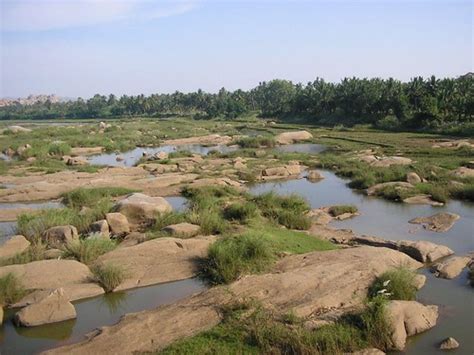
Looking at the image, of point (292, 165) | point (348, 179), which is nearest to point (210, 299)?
point (348, 179)

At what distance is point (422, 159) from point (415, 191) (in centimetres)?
1021

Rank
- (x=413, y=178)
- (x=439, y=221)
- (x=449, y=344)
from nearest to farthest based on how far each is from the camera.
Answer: (x=449, y=344), (x=439, y=221), (x=413, y=178)

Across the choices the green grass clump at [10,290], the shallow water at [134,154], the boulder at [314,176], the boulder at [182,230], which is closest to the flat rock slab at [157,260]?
the boulder at [182,230]

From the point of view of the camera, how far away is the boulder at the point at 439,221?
16.2 meters

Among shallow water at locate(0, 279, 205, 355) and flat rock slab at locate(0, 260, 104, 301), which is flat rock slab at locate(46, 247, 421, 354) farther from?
flat rock slab at locate(0, 260, 104, 301)

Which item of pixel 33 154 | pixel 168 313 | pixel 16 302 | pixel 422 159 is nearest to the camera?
pixel 168 313

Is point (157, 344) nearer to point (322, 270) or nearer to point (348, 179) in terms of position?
point (322, 270)

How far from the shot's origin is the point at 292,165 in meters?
31.1

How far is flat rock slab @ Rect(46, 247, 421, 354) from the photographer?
831cm

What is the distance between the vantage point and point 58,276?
11.0 m

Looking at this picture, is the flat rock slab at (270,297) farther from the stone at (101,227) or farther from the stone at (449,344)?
the stone at (101,227)

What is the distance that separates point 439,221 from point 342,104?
172 feet

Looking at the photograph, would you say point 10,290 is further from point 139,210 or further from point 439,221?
point 439,221

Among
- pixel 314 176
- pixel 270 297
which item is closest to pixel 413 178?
pixel 314 176
